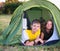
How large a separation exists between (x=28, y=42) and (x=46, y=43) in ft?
1.63

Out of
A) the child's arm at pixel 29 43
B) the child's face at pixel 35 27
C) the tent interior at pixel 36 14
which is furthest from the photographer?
the tent interior at pixel 36 14

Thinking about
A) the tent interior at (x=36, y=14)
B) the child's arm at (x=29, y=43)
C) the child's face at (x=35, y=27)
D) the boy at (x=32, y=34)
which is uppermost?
the tent interior at (x=36, y=14)

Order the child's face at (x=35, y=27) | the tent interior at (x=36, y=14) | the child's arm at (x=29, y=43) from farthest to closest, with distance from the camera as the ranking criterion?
the tent interior at (x=36, y=14)
the child's face at (x=35, y=27)
the child's arm at (x=29, y=43)

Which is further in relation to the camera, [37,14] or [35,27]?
[37,14]

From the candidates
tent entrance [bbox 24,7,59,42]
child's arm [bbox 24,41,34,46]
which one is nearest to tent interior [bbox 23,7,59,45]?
tent entrance [bbox 24,7,59,42]

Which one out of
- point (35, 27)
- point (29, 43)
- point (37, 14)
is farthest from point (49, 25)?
point (29, 43)

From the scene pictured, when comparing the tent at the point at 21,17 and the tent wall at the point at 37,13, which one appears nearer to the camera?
the tent at the point at 21,17

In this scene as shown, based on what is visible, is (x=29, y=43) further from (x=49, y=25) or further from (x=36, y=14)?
(x=36, y=14)

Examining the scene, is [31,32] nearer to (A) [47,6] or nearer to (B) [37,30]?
(B) [37,30]

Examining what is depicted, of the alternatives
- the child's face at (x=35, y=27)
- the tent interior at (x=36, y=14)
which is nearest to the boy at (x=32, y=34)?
the child's face at (x=35, y=27)

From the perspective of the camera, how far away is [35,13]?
791 centimetres

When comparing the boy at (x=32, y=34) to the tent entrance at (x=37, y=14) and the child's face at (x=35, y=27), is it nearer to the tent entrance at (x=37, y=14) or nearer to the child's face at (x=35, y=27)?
the child's face at (x=35, y=27)

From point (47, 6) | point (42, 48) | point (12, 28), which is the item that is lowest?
point (42, 48)

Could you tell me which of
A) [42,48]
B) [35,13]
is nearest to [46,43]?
[42,48]
